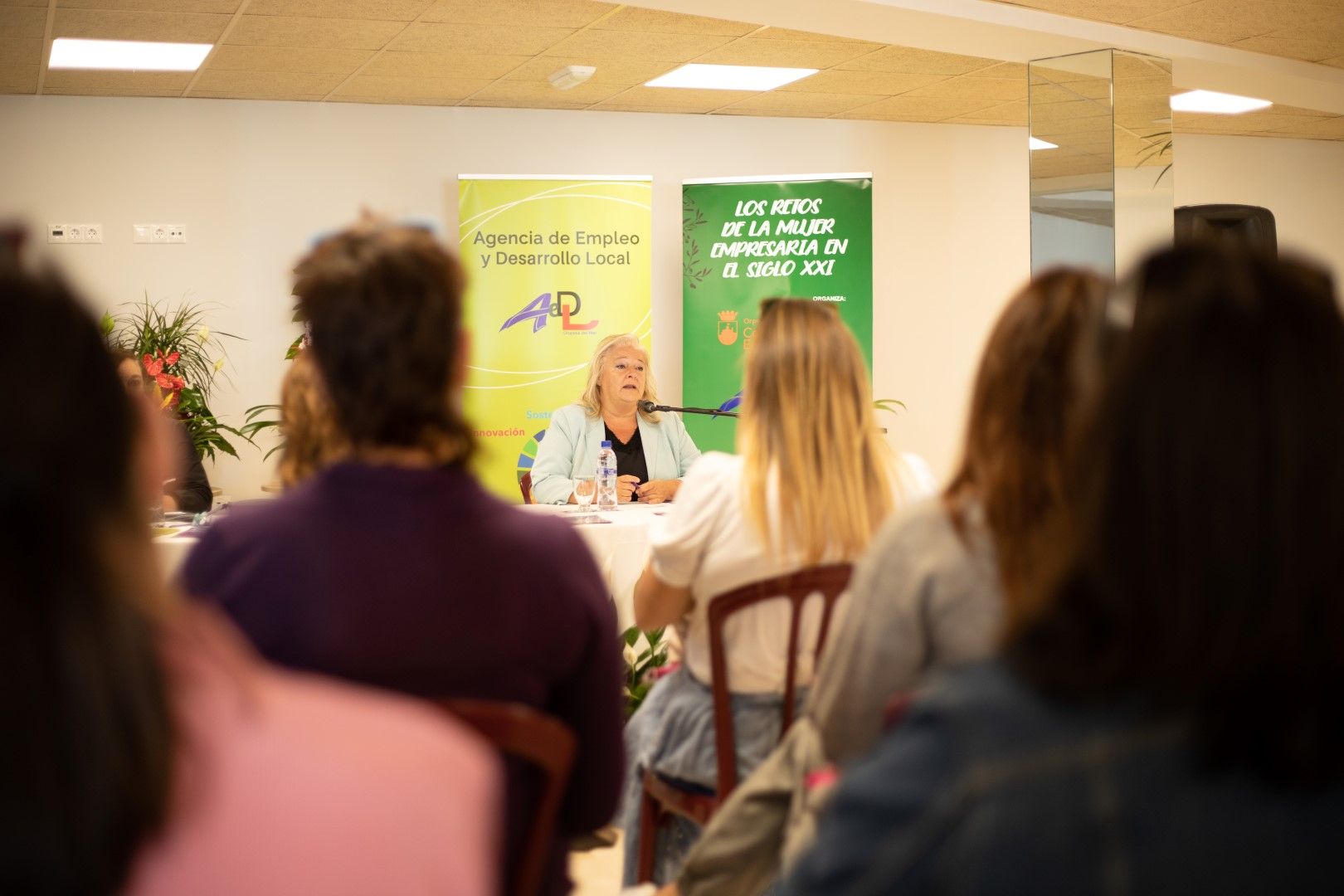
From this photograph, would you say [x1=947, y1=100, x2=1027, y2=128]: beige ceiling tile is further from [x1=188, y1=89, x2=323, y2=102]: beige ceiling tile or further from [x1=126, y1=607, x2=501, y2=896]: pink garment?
[x1=126, y1=607, x2=501, y2=896]: pink garment

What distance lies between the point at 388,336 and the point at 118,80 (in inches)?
212

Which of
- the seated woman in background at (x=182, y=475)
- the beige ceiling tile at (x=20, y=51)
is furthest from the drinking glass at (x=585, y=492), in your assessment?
the beige ceiling tile at (x=20, y=51)

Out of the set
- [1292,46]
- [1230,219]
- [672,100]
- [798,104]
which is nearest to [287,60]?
[672,100]

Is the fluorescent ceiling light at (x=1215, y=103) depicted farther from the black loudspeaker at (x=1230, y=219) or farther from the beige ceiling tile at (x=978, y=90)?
the beige ceiling tile at (x=978, y=90)

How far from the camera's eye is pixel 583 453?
4.71 m

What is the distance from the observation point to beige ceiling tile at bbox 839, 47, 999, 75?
5691 mm

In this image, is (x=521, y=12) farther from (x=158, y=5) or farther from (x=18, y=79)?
(x=18, y=79)

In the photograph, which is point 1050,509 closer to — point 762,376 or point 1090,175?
point 762,376

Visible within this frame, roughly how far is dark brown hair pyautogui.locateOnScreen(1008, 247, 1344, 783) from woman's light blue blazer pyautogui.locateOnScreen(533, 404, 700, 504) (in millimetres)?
3918

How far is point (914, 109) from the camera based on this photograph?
721 centimetres

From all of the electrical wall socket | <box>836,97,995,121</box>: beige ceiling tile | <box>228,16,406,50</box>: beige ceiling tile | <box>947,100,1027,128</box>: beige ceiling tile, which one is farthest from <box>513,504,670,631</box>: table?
<box>947,100,1027,128</box>: beige ceiling tile

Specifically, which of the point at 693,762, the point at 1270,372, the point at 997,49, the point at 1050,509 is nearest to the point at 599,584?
the point at 1050,509

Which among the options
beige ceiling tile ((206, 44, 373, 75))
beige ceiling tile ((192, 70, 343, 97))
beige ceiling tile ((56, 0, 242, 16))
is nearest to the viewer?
beige ceiling tile ((56, 0, 242, 16))

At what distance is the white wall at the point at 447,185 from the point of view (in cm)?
623
